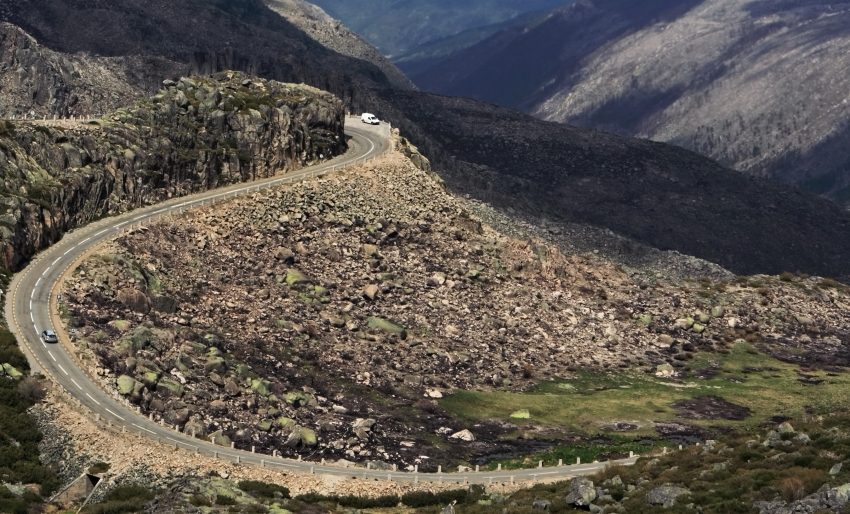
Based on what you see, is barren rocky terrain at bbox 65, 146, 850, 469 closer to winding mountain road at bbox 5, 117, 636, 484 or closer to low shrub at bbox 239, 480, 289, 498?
winding mountain road at bbox 5, 117, 636, 484

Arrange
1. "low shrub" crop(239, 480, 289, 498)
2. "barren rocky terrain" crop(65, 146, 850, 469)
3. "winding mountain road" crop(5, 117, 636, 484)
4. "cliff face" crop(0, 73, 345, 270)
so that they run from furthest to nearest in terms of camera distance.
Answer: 1. "cliff face" crop(0, 73, 345, 270)
2. "barren rocky terrain" crop(65, 146, 850, 469)
3. "winding mountain road" crop(5, 117, 636, 484)
4. "low shrub" crop(239, 480, 289, 498)

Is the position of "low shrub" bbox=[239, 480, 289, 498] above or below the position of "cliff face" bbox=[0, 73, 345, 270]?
below

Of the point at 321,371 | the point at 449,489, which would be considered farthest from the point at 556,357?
the point at 449,489

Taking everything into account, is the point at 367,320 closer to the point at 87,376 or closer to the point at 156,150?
the point at 156,150

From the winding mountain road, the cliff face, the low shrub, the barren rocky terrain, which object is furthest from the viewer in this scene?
the cliff face

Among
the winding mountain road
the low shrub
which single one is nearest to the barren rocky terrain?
the winding mountain road

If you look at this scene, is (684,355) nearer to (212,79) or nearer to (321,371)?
(321,371)

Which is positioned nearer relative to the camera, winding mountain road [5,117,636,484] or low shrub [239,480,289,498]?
low shrub [239,480,289,498]
